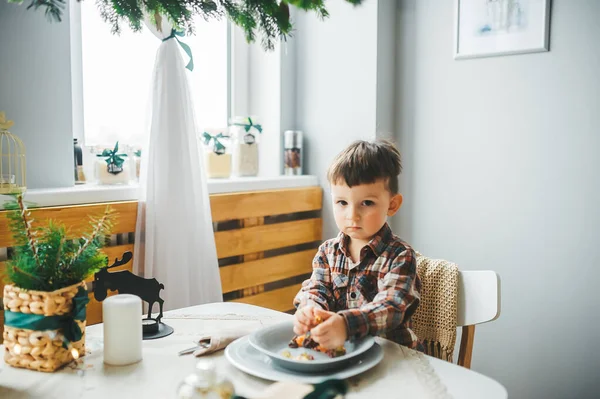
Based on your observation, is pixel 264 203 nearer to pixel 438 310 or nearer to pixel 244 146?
pixel 244 146

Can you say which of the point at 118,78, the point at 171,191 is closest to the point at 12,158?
the point at 171,191

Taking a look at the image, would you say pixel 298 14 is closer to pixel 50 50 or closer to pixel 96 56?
pixel 96 56

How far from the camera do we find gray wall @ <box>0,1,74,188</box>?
5.95 ft

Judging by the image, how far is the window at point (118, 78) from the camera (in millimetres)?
2225

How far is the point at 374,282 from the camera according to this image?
1.34 m

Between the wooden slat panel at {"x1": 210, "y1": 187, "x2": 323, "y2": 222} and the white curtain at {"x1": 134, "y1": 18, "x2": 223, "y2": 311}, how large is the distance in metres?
0.15

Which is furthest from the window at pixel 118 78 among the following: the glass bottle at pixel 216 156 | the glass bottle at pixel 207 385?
the glass bottle at pixel 207 385

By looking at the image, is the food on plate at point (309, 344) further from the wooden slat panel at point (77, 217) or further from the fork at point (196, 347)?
the wooden slat panel at point (77, 217)

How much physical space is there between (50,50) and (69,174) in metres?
0.39

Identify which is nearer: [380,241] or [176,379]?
[176,379]

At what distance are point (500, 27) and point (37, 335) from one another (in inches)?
72.6

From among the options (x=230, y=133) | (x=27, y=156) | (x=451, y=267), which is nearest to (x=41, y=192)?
(x=27, y=156)

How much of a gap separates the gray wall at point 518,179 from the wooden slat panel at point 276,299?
1.80 feet

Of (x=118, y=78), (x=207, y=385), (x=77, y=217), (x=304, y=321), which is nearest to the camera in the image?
(x=207, y=385)
